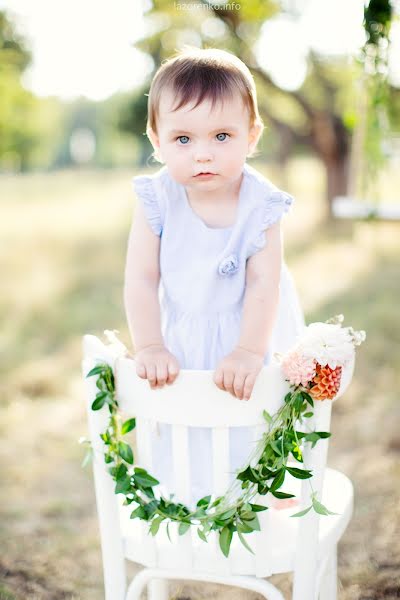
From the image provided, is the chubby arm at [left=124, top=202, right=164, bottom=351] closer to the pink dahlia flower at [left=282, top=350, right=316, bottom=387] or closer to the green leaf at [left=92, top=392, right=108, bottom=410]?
the green leaf at [left=92, top=392, right=108, bottom=410]

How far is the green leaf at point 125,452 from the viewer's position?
146 centimetres

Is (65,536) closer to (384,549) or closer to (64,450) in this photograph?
(64,450)

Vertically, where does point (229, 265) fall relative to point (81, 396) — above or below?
above

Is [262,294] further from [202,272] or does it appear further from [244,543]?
[244,543]

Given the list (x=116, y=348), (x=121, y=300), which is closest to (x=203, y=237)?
(x=116, y=348)

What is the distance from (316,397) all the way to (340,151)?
8.87 m

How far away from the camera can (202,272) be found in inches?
64.8

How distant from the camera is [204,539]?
1422 millimetres

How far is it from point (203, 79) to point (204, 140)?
0.40 ft

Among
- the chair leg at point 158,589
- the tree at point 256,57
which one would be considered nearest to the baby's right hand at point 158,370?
the chair leg at point 158,589

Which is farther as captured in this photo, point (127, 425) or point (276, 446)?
point (127, 425)

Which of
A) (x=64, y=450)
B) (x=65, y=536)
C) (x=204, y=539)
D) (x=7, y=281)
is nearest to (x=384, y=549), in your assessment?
(x=65, y=536)

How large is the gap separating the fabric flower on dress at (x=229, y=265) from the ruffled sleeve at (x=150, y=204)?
0.17 m

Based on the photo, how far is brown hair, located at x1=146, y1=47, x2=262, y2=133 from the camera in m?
1.47
